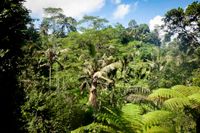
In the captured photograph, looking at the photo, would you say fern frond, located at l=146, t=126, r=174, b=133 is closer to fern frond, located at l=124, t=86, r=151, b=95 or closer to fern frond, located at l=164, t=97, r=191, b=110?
fern frond, located at l=164, t=97, r=191, b=110

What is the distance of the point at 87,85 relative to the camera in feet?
83.9

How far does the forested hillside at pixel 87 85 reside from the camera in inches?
431

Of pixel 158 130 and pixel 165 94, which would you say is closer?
pixel 158 130

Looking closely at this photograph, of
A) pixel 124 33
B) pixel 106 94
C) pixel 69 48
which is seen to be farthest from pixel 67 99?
pixel 124 33

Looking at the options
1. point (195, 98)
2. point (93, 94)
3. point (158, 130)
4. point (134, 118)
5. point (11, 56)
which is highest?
point (11, 56)

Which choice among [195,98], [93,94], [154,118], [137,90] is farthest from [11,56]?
[137,90]

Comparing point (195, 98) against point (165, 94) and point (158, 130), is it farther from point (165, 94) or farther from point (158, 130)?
point (158, 130)

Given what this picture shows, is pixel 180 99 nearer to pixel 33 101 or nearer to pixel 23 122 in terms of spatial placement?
pixel 23 122

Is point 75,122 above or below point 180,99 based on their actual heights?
below

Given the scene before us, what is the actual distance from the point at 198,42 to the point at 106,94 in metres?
19.2

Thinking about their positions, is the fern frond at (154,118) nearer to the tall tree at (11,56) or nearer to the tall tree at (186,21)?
the tall tree at (11,56)

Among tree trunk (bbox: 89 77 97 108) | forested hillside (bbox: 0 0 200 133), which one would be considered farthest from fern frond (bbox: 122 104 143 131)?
tree trunk (bbox: 89 77 97 108)

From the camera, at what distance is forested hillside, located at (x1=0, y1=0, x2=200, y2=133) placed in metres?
10.9

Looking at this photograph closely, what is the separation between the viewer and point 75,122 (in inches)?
895
